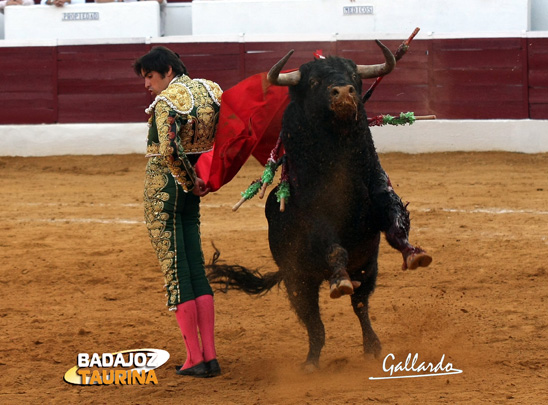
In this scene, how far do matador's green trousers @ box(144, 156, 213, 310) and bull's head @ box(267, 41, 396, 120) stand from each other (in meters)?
0.57

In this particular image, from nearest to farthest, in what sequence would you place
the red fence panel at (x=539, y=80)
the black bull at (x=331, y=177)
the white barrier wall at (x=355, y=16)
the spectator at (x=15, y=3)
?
the black bull at (x=331, y=177) → the red fence panel at (x=539, y=80) → the white barrier wall at (x=355, y=16) → the spectator at (x=15, y=3)

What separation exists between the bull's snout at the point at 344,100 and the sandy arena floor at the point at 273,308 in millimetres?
978

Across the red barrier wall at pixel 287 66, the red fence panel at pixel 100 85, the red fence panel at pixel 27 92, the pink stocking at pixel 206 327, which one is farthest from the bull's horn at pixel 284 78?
the red fence panel at pixel 27 92

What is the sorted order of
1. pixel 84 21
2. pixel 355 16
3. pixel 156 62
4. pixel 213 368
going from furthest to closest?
pixel 84 21 → pixel 355 16 → pixel 213 368 → pixel 156 62

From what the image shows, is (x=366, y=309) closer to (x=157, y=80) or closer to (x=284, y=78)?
(x=284, y=78)

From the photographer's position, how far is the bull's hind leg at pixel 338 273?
288 centimetres

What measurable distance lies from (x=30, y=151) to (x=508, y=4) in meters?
5.84

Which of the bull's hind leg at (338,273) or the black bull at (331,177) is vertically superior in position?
the black bull at (331,177)

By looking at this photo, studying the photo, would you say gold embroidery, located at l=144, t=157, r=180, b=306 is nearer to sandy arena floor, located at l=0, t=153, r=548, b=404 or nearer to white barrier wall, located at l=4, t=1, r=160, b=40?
sandy arena floor, located at l=0, t=153, r=548, b=404

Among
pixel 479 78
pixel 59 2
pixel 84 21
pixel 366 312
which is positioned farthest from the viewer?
pixel 84 21

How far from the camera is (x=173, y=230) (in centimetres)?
339

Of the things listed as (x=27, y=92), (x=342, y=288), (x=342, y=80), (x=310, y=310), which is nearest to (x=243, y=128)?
(x=342, y=80)

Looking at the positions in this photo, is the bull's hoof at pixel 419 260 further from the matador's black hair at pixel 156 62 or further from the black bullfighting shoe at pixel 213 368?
the matador's black hair at pixel 156 62

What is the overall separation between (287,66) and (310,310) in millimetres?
6438
